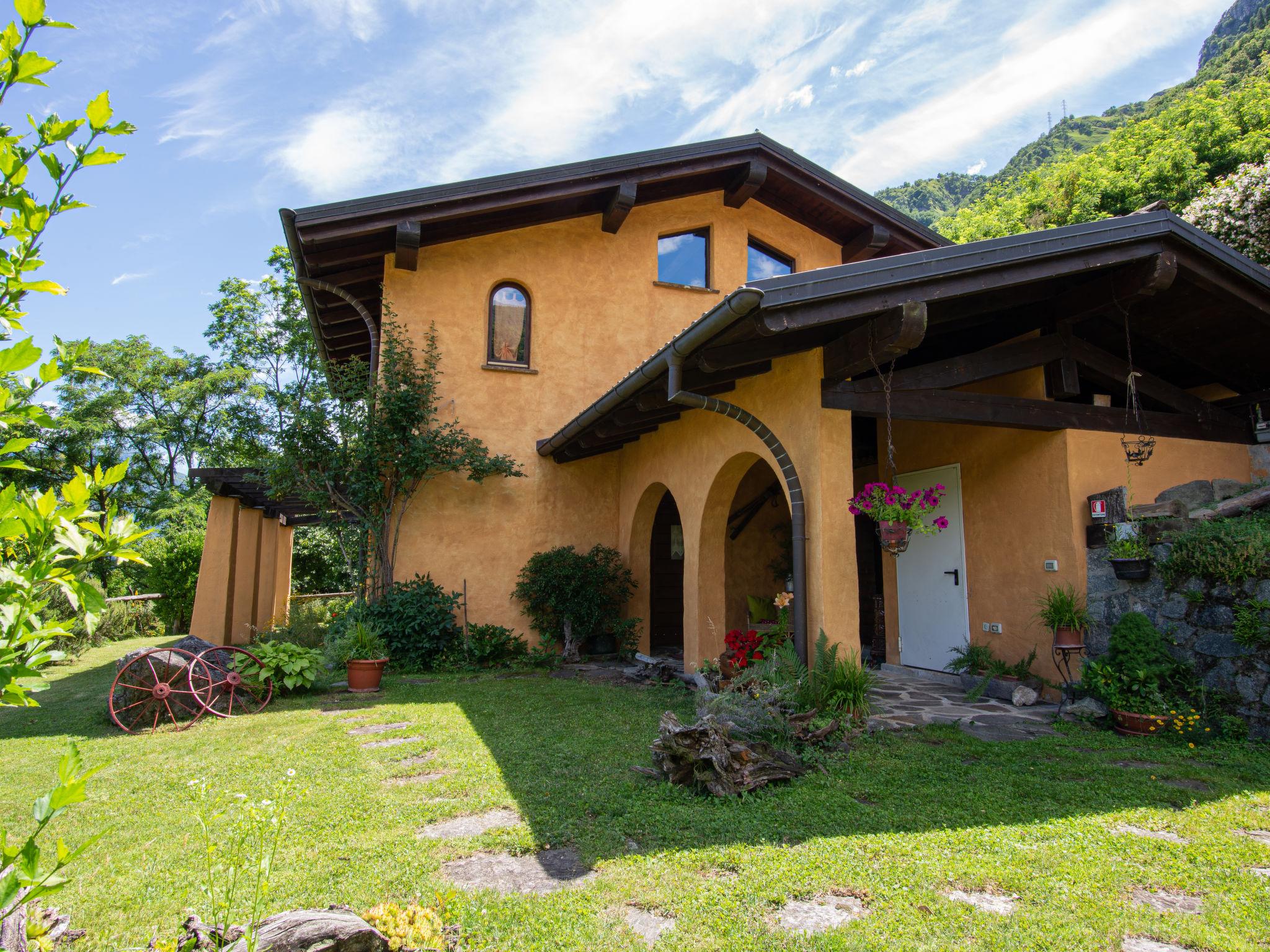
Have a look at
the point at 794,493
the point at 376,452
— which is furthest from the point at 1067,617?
the point at 376,452

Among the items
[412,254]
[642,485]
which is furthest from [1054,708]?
[412,254]

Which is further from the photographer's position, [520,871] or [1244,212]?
[1244,212]

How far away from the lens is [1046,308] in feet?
21.9

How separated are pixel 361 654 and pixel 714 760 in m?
5.30

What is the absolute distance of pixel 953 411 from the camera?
603 centimetres

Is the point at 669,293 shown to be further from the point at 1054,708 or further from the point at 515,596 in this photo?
the point at 1054,708

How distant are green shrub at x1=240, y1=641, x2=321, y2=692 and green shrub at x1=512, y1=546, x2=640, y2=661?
295cm

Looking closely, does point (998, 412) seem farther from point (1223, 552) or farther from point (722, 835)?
point (722, 835)

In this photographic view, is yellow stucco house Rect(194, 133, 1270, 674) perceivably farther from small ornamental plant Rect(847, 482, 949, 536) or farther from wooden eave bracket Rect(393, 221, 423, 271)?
small ornamental plant Rect(847, 482, 949, 536)

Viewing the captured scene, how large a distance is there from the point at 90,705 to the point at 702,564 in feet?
21.0

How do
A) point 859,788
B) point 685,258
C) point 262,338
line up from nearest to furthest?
point 859,788
point 685,258
point 262,338

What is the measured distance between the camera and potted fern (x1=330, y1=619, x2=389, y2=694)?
24.8 feet

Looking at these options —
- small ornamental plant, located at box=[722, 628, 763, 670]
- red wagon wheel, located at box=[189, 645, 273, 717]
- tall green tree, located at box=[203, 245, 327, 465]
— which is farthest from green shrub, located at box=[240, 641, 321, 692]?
tall green tree, located at box=[203, 245, 327, 465]

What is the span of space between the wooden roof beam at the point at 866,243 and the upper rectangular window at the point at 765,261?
0.99 meters
